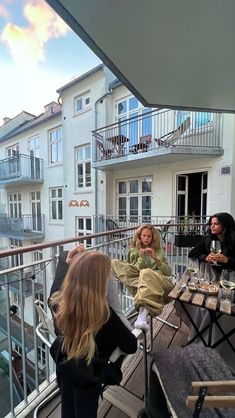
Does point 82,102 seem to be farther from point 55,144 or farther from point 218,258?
point 218,258

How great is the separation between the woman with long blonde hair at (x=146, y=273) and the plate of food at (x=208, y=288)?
0.28 meters

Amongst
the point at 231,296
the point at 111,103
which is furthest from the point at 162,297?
the point at 111,103

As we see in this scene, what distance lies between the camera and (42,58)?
6191 millimetres

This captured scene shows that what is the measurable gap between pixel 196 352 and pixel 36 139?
1174 centimetres

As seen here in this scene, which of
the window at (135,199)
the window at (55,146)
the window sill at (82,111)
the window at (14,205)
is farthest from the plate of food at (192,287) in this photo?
the window at (14,205)

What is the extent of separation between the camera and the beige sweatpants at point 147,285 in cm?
150

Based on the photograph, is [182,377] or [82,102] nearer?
[182,377]

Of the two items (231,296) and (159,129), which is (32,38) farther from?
(231,296)

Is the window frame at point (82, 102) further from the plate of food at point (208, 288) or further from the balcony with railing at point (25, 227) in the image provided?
the plate of food at point (208, 288)

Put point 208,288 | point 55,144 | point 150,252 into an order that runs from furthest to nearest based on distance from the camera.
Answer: point 55,144 < point 150,252 < point 208,288

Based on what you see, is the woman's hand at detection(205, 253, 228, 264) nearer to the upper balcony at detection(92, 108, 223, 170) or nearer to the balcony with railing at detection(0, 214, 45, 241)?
the upper balcony at detection(92, 108, 223, 170)

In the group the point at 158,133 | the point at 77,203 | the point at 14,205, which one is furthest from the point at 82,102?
the point at 14,205

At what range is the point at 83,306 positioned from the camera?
93 cm

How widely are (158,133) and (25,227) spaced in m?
8.37
